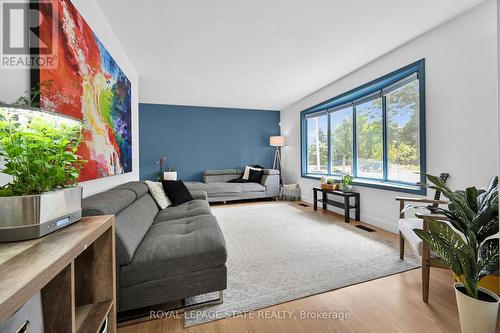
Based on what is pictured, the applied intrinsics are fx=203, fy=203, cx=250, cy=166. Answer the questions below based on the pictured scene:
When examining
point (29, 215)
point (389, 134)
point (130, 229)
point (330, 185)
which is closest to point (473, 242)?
point (29, 215)

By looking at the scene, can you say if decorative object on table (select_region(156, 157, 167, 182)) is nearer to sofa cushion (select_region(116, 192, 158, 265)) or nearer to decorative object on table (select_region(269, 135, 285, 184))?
decorative object on table (select_region(269, 135, 285, 184))

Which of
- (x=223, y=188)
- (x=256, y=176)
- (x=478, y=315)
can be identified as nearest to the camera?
(x=478, y=315)

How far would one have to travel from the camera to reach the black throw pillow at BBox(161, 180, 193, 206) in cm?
283

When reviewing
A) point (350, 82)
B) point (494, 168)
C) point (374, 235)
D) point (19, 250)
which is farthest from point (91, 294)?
point (350, 82)

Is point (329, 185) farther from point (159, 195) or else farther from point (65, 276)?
point (65, 276)

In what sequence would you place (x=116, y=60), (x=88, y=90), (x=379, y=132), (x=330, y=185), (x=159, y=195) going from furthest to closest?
(x=330, y=185) → (x=379, y=132) → (x=159, y=195) → (x=116, y=60) → (x=88, y=90)

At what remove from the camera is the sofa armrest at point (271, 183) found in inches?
207

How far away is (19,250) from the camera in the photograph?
586 millimetres

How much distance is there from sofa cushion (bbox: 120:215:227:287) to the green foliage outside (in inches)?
110

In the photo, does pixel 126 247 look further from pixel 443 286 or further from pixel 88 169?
pixel 443 286

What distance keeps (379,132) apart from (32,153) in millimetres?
3836

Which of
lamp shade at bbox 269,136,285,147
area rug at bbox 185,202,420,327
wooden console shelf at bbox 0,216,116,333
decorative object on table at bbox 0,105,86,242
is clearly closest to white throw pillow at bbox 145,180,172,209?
area rug at bbox 185,202,420,327

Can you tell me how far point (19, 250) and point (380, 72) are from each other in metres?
3.91

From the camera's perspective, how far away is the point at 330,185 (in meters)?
3.81
